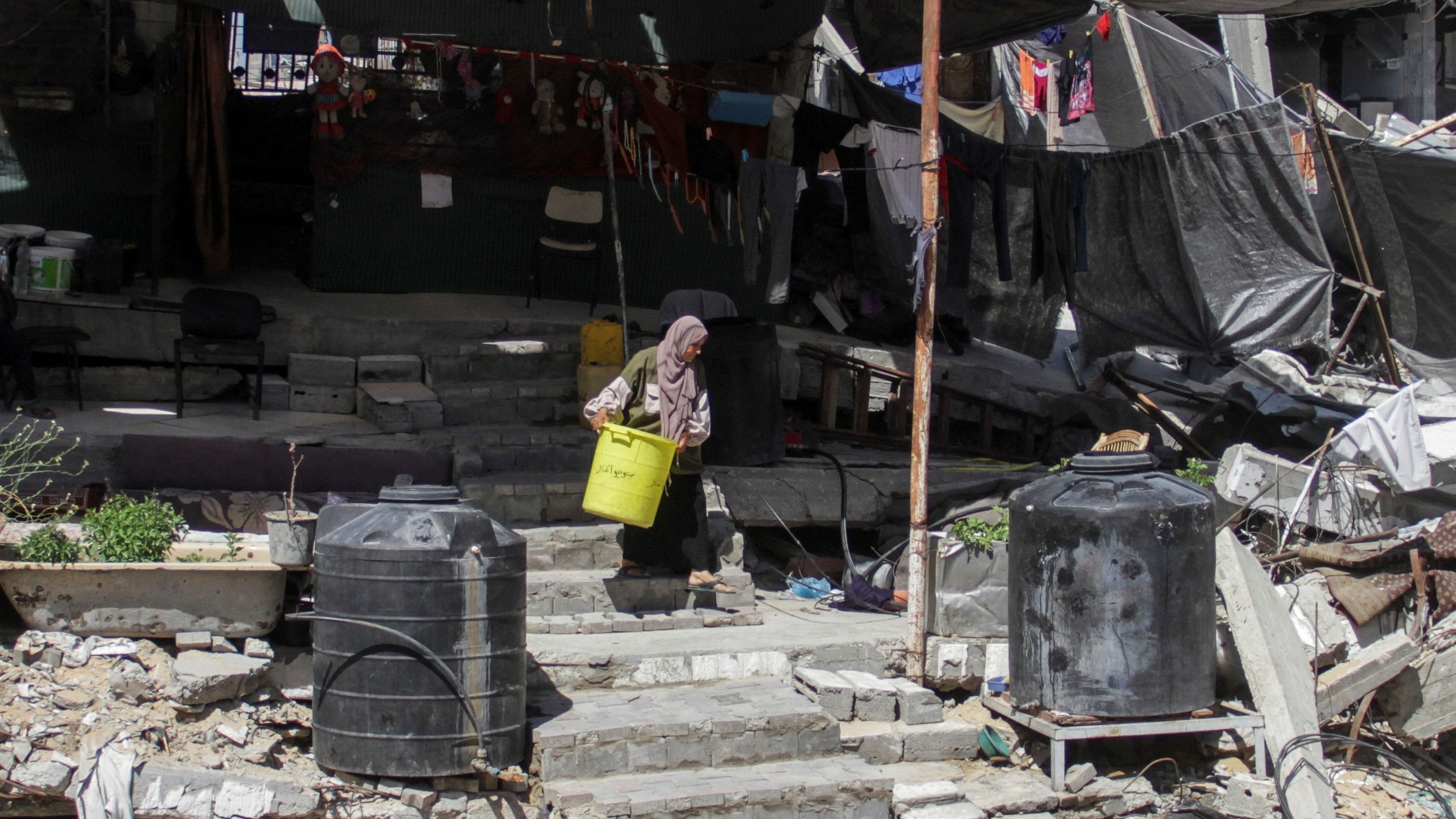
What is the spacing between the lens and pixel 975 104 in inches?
572

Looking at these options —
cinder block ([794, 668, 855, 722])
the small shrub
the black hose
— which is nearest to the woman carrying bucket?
the black hose

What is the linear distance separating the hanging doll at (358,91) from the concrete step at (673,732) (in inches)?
248

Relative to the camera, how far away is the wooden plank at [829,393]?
10.5 m

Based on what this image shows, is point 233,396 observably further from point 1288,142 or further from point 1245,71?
point 1245,71

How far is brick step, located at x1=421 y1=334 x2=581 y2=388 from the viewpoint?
9.61m

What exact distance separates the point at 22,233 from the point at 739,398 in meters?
5.45

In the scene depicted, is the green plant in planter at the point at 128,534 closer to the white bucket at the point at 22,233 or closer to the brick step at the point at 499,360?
the brick step at the point at 499,360

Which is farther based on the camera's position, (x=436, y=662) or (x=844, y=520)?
(x=844, y=520)

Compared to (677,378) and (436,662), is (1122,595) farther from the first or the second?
(436,662)

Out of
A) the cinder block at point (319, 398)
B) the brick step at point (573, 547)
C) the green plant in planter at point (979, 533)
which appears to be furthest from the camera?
the cinder block at point (319, 398)

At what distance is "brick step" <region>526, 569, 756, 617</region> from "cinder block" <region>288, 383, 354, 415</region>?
2.76 m

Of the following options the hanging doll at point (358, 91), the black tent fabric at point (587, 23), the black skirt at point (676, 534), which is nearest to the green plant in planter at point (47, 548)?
the black skirt at point (676, 534)

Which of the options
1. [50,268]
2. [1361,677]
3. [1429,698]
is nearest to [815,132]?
[50,268]

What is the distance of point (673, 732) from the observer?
5.90 m
